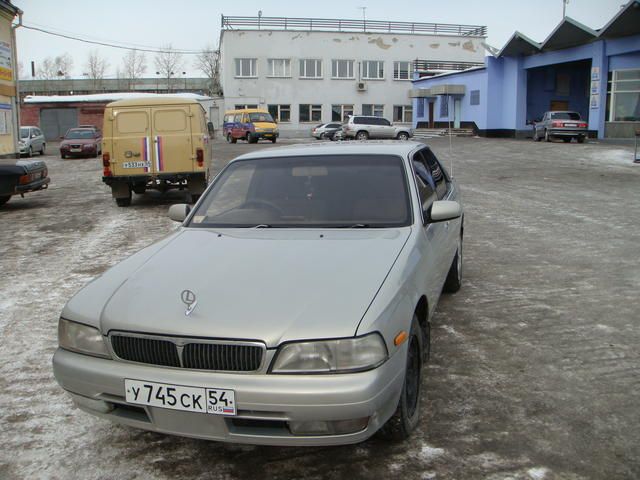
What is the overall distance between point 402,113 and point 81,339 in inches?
2217

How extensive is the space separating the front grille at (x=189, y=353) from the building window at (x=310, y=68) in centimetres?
5399

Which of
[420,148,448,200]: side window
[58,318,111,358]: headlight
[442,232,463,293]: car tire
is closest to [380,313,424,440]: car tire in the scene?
[58,318,111,358]: headlight

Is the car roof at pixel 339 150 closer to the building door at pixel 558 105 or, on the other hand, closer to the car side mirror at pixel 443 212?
the car side mirror at pixel 443 212

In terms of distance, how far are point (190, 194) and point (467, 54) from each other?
5141 centimetres

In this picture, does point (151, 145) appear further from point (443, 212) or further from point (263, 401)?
point (263, 401)

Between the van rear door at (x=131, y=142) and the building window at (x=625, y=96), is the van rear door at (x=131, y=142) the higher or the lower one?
the lower one

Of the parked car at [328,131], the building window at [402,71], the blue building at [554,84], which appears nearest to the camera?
the blue building at [554,84]

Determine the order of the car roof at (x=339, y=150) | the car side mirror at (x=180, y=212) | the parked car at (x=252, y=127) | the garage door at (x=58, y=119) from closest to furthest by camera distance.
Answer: the car roof at (x=339, y=150), the car side mirror at (x=180, y=212), the parked car at (x=252, y=127), the garage door at (x=58, y=119)

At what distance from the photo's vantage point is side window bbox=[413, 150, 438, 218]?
428 centimetres

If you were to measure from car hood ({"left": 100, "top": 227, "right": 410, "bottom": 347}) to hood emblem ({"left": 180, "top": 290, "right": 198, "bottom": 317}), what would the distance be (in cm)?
2

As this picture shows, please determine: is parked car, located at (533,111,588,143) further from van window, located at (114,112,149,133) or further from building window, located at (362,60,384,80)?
building window, located at (362,60,384,80)

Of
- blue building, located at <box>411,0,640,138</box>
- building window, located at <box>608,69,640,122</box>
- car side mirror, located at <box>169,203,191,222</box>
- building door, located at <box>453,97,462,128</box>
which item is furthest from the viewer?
building door, located at <box>453,97,462,128</box>

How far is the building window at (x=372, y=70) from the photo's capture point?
183ft

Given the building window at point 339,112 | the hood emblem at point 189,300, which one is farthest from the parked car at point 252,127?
the hood emblem at point 189,300
